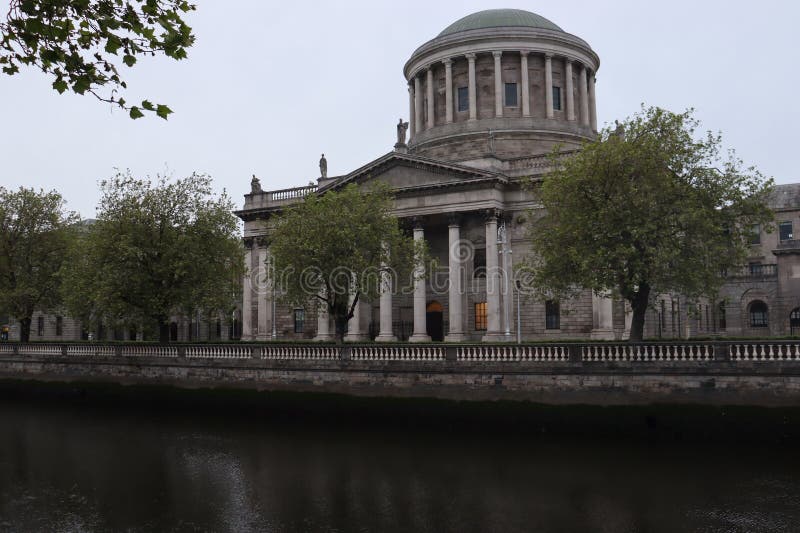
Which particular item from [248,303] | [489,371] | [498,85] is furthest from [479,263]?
[489,371]

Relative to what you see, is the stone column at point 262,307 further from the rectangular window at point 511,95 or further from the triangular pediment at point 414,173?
the rectangular window at point 511,95

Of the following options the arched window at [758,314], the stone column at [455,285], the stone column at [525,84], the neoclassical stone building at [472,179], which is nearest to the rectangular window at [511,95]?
the neoclassical stone building at [472,179]

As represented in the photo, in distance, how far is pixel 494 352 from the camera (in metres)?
25.5

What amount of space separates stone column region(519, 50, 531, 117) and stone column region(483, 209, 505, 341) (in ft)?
47.1

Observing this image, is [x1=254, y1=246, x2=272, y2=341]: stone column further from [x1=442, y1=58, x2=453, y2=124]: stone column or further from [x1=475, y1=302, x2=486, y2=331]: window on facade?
[x1=442, y1=58, x2=453, y2=124]: stone column

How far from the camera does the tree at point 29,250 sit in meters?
44.3

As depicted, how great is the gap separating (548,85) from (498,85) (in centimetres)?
392

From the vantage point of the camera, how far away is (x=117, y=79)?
9625 mm

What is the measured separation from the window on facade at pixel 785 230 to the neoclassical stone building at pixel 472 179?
17.7m

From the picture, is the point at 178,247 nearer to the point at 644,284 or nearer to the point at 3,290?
the point at 3,290

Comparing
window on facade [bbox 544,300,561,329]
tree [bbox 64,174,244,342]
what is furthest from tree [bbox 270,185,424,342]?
window on facade [bbox 544,300,561,329]

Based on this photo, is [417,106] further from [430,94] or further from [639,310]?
[639,310]

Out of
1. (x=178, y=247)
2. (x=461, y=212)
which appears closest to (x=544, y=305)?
(x=461, y=212)

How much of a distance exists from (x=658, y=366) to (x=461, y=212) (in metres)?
23.3
